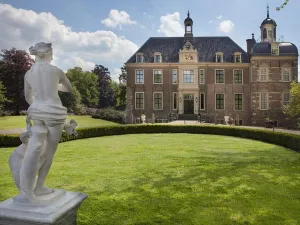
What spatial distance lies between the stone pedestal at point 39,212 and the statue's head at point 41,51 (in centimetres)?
185

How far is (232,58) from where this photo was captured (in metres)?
31.5

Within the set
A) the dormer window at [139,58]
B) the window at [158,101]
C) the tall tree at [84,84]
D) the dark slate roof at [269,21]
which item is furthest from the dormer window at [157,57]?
the tall tree at [84,84]

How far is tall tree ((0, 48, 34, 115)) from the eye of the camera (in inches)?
1436

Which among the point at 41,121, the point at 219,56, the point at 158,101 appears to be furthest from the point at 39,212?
the point at 219,56

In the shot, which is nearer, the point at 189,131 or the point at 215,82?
the point at 189,131

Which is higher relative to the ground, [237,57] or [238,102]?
[237,57]

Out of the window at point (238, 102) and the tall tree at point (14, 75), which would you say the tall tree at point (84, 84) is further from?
the window at point (238, 102)

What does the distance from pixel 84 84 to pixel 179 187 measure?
2073 inches

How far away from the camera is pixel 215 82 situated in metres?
31.2

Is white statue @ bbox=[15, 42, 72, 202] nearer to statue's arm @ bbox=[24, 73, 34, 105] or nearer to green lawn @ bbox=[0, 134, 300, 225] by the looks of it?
statue's arm @ bbox=[24, 73, 34, 105]

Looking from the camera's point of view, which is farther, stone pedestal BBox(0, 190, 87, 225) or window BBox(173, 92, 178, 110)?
window BBox(173, 92, 178, 110)

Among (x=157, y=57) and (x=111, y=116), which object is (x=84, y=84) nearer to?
(x=111, y=116)

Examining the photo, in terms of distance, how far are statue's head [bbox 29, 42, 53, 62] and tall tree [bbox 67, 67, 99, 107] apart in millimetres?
53129

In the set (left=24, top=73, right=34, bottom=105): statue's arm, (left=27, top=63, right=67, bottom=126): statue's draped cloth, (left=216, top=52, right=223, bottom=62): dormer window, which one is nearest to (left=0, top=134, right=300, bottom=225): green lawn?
(left=27, top=63, right=67, bottom=126): statue's draped cloth
